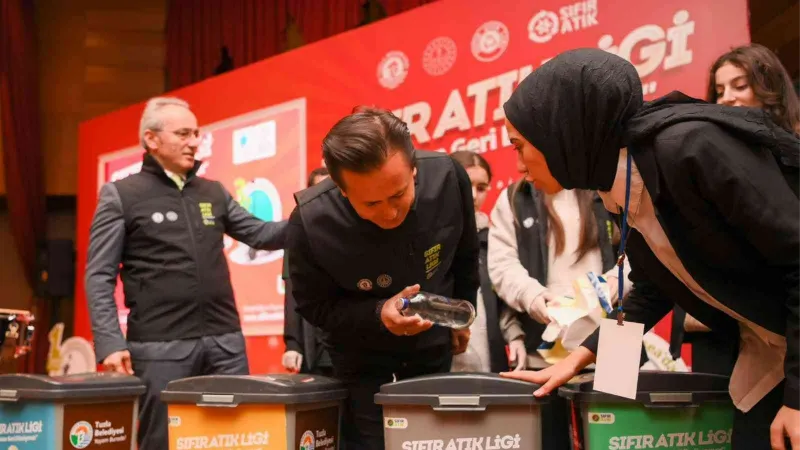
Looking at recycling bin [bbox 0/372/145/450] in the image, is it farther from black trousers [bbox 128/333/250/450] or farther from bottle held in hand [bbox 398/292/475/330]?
bottle held in hand [bbox 398/292/475/330]

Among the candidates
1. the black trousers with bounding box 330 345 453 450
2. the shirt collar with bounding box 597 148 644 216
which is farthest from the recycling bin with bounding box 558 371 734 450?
the black trousers with bounding box 330 345 453 450

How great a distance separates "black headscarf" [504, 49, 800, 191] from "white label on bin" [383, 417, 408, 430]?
0.63 meters

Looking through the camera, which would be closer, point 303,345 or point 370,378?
point 370,378

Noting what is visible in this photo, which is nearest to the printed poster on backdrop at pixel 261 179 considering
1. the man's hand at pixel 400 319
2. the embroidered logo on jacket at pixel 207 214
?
the embroidered logo on jacket at pixel 207 214

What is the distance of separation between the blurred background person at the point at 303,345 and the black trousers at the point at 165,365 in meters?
0.30

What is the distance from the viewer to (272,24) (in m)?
6.73

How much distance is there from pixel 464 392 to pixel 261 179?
376 centimetres

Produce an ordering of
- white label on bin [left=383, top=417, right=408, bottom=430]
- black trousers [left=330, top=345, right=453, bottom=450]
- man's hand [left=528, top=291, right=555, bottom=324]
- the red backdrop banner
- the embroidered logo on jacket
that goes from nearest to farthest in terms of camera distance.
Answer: white label on bin [left=383, top=417, right=408, bottom=430] < black trousers [left=330, top=345, right=453, bottom=450] < man's hand [left=528, top=291, right=555, bottom=324] < the embroidered logo on jacket < the red backdrop banner

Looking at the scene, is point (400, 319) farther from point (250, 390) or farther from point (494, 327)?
→ point (494, 327)

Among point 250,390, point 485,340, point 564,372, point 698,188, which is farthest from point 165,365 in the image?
point 698,188

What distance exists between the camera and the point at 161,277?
2.86m

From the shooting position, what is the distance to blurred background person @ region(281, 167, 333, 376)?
3.11 m

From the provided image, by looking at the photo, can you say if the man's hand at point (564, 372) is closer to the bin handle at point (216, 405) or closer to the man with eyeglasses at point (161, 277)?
the bin handle at point (216, 405)

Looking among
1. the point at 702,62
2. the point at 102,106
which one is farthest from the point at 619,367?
the point at 102,106
